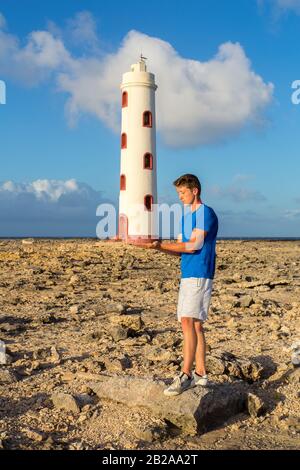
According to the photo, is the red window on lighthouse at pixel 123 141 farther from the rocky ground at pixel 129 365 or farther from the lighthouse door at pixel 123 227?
the rocky ground at pixel 129 365

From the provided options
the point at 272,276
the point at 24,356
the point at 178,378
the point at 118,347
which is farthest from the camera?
the point at 272,276

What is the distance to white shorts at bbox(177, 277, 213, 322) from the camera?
17.1 ft

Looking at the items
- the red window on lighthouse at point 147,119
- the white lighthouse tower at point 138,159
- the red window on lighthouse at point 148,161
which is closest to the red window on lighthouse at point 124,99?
the white lighthouse tower at point 138,159

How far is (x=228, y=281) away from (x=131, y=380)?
9.39m

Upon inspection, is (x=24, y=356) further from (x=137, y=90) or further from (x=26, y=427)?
(x=137, y=90)

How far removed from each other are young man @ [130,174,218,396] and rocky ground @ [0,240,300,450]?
378 millimetres

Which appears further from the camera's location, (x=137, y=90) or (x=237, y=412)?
(x=137, y=90)

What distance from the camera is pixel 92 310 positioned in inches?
397

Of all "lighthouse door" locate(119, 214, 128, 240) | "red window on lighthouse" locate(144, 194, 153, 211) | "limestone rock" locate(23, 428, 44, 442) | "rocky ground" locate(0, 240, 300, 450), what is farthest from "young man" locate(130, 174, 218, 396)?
"lighthouse door" locate(119, 214, 128, 240)

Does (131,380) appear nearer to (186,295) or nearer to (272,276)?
(186,295)
